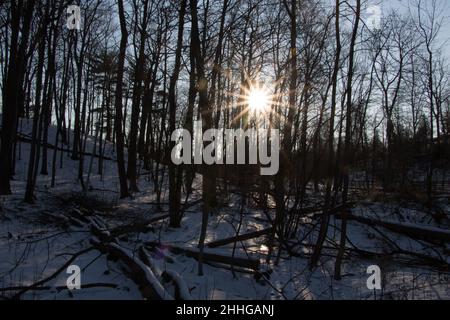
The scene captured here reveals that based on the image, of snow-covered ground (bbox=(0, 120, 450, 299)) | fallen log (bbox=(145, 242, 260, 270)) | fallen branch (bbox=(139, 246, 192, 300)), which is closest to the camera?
fallen branch (bbox=(139, 246, 192, 300))

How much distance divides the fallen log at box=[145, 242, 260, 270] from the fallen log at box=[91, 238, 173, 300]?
2.71 feet

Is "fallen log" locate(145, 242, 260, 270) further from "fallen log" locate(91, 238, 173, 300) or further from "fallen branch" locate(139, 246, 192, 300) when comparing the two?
"fallen branch" locate(139, 246, 192, 300)

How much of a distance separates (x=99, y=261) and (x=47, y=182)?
1272cm

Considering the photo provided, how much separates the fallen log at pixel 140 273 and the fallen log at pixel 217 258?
825mm

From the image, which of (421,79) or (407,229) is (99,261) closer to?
(407,229)

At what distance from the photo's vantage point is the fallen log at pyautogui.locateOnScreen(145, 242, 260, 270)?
5.45 m

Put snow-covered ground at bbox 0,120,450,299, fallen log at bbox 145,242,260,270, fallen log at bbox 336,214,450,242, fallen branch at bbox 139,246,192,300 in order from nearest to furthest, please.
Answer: fallen branch at bbox 139,246,192,300
snow-covered ground at bbox 0,120,450,299
fallen log at bbox 145,242,260,270
fallen log at bbox 336,214,450,242

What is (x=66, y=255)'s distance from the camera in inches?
245

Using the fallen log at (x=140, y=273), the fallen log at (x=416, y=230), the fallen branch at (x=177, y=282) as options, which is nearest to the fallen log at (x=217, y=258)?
the fallen log at (x=140, y=273)

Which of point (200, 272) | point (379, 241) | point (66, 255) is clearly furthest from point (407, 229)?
point (66, 255)

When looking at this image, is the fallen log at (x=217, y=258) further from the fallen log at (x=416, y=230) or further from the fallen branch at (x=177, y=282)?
the fallen log at (x=416, y=230)

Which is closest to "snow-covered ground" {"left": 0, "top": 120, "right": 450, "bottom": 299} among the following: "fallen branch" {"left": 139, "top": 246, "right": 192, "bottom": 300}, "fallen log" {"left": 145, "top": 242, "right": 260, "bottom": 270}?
"fallen log" {"left": 145, "top": 242, "right": 260, "bottom": 270}

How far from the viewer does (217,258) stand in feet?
19.0

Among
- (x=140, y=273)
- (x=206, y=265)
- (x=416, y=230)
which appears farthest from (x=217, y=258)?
(x=416, y=230)
